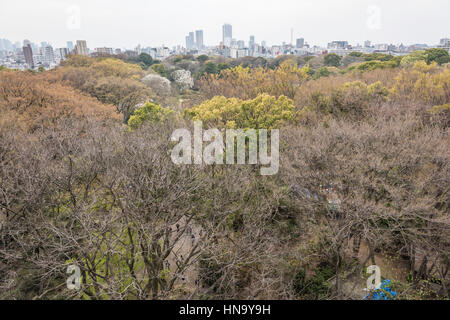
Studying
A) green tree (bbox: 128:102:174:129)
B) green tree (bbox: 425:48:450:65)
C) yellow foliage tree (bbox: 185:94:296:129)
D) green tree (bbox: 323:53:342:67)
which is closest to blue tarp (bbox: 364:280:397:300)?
yellow foliage tree (bbox: 185:94:296:129)

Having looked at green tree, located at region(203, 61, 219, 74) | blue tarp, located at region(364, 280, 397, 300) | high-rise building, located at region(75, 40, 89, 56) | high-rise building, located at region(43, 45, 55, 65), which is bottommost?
blue tarp, located at region(364, 280, 397, 300)

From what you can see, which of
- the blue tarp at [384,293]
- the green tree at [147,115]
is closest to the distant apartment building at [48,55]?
the green tree at [147,115]

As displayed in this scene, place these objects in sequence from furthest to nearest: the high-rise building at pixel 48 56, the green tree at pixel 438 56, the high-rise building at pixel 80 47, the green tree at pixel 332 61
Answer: the high-rise building at pixel 48 56
the high-rise building at pixel 80 47
the green tree at pixel 332 61
the green tree at pixel 438 56

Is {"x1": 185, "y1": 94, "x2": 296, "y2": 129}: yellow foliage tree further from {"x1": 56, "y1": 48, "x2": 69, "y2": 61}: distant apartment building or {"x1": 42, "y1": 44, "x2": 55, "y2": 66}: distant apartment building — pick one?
{"x1": 56, "y1": 48, "x2": 69, "y2": 61}: distant apartment building

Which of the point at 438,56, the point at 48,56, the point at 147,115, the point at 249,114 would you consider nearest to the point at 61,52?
the point at 48,56

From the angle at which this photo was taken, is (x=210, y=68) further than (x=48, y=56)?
No

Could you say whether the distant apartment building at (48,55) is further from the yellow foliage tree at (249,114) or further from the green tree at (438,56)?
the green tree at (438,56)

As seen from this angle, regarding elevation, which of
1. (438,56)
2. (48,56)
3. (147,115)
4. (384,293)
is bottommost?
(384,293)

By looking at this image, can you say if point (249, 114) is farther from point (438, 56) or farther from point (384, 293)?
point (438, 56)

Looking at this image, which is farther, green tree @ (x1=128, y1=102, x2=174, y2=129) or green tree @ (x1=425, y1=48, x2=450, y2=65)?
green tree @ (x1=425, y1=48, x2=450, y2=65)

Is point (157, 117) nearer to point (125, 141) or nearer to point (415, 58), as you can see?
point (125, 141)

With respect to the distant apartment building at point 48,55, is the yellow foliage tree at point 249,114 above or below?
below

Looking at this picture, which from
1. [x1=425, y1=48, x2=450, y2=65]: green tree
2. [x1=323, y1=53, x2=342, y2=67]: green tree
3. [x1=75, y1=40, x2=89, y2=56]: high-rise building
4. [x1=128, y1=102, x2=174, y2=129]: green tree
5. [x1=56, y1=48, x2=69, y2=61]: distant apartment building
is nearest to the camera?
[x1=128, y1=102, x2=174, y2=129]: green tree

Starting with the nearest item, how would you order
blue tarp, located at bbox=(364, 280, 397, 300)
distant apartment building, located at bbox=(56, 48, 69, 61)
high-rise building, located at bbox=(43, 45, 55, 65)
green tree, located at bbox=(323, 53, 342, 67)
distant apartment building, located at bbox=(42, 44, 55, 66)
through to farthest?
blue tarp, located at bbox=(364, 280, 397, 300) < green tree, located at bbox=(323, 53, 342, 67) < distant apartment building, located at bbox=(42, 44, 55, 66) < high-rise building, located at bbox=(43, 45, 55, 65) < distant apartment building, located at bbox=(56, 48, 69, 61)
